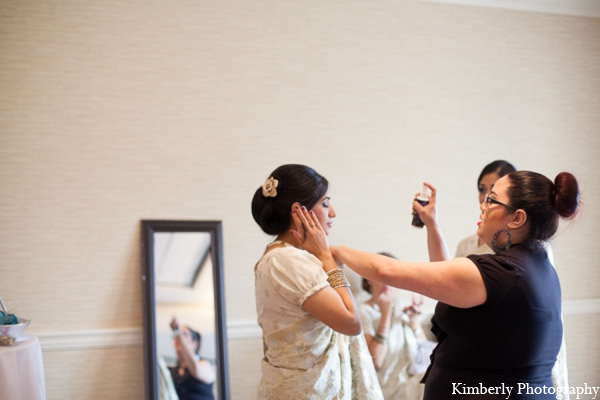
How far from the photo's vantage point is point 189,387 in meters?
3.58

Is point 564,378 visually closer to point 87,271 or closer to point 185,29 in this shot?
point 87,271

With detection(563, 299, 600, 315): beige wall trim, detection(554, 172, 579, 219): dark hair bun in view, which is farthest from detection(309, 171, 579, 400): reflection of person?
detection(563, 299, 600, 315): beige wall trim

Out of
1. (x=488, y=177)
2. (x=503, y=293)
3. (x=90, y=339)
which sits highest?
(x=488, y=177)

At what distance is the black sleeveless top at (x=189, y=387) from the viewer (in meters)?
3.56

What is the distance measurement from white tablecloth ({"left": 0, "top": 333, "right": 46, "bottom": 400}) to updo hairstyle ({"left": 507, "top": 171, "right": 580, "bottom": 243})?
89.0 inches

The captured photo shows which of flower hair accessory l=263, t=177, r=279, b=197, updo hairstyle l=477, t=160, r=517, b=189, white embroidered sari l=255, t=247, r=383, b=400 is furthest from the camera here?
updo hairstyle l=477, t=160, r=517, b=189

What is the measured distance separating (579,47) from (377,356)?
2.88 metres

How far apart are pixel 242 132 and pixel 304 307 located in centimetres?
210

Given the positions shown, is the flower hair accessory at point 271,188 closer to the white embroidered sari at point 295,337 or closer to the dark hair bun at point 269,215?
the dark hair bun at point 269,215

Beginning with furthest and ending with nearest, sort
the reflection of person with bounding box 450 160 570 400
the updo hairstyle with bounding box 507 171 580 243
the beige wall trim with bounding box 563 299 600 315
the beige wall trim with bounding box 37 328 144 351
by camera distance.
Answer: the beige wall trim with bounding box 563 299 600 315 < the beige wall trim with bounding box 37 328 144 351 < the reflection of person with bounding box 450 160 570 400 < the updo hairstyle with bounding box 507 171 580 243

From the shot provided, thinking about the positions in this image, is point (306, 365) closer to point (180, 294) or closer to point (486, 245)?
point (486, 245)

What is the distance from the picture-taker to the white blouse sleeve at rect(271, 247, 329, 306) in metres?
2.00

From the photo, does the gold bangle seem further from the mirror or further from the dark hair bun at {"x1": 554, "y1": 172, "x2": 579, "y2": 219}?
the dark hair bun at {"x1": 554, "y1": 172, "x2": 579, "y2": 219}

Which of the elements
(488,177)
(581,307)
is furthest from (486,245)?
(581,307)
